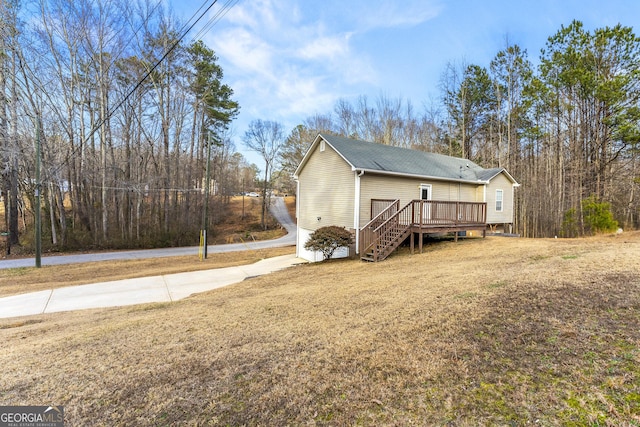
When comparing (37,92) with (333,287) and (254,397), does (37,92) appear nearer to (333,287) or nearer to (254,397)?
(333,287)

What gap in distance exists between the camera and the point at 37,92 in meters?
15.8

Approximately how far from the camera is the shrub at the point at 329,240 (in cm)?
1090

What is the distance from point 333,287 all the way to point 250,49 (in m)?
8.66

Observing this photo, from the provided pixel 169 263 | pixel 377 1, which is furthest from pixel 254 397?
pixel 169 263

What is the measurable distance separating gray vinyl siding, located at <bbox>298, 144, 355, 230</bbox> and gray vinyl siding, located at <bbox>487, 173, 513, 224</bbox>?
28.3 ft

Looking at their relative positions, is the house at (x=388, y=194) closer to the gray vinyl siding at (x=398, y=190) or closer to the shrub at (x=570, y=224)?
the gray vinyl siding at (x=398, y=190)

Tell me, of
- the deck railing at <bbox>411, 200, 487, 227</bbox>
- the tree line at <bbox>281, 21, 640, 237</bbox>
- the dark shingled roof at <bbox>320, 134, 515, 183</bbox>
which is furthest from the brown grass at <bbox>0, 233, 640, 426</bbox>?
the tree line at <bbox>281, 21, 640, 237</bbox>

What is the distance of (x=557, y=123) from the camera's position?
20.3m

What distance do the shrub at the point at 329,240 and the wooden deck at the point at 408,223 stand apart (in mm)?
645

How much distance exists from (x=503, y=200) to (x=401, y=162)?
7.43m

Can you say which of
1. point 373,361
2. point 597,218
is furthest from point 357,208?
point 597,218

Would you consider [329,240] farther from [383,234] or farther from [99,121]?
[99,121]

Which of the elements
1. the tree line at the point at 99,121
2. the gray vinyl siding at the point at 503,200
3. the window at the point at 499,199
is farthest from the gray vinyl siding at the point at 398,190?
the tree line at the point at 99,121

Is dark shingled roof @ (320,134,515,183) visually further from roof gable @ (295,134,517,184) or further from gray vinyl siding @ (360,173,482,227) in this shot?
gray vinyl siding @ (360,173,482,227)
